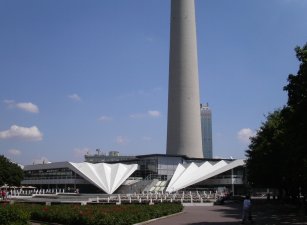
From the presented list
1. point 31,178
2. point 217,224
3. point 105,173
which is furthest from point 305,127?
point 31,178

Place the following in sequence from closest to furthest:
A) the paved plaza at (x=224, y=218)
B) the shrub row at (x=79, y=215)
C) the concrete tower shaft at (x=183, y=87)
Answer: the shrub row at (x=79, y=215)
the paved plaza at (x=224, y=218)
the concrete tower shaft at (x=183, y=87)

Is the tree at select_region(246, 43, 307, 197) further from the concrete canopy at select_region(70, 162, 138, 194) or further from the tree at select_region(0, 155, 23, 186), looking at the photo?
the tree at select_region(0, 155, 23, 186)

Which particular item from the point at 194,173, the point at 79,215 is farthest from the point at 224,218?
the point at 194,173

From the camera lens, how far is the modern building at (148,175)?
3036 inches

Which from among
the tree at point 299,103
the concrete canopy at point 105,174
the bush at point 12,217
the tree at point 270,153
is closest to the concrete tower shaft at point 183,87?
the concrete canopy at point 105,174

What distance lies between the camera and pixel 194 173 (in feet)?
263

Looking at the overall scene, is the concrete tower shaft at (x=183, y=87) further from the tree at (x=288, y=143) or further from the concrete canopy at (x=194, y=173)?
the tree at (x=288, y=143)

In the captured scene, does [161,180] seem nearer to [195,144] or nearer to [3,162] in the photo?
[195,144]

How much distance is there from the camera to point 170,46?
3875 inches

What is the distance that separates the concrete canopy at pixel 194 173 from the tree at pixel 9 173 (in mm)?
27621

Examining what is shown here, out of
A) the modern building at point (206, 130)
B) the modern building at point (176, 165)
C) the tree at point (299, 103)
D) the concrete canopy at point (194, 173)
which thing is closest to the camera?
the tree at point (299, 103)

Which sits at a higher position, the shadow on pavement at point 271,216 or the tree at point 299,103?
the tree at point 299,103

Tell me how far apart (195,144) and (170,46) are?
21.9m

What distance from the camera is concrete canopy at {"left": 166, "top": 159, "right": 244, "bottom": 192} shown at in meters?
77.0
